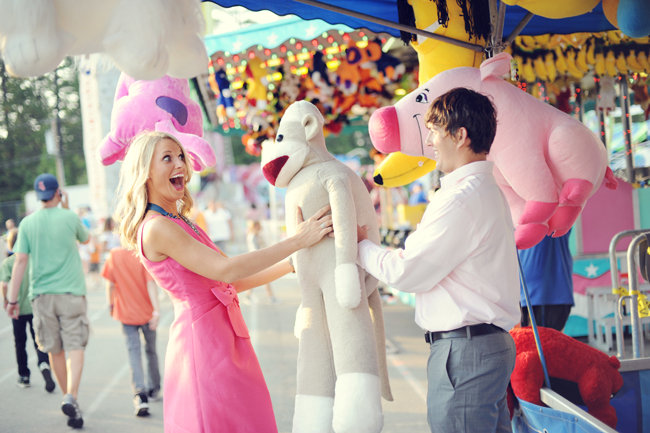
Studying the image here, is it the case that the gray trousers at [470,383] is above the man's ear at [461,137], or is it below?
below

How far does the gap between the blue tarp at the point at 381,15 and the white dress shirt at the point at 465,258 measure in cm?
169

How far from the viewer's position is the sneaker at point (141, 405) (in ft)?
15.8

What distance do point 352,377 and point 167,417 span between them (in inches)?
28.8

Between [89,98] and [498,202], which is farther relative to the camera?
[89,98]

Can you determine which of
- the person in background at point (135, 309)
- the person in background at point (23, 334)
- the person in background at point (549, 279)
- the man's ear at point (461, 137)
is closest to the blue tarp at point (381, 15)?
the person in background at point (549, 279)

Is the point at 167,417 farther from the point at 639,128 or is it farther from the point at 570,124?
the point at 639,128

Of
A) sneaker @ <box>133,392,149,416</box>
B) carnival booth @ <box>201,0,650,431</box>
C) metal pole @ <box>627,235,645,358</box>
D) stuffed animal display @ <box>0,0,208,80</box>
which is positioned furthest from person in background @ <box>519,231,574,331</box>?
sneaker @ <box>133,392,149,416</box>

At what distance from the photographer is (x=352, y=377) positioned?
2281 millimetres

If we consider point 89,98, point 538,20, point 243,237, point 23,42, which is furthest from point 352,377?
point 243,237

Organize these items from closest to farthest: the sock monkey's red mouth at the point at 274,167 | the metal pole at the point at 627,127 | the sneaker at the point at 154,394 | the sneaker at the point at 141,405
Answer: the sock monkey's red mouth at the point at 274,167
the sneaker at the point at 141,405
the sneaker at the point at 154,394
the metal pole at the point at 627,127

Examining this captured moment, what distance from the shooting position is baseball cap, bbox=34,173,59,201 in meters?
4.96

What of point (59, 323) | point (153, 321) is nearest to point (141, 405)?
point (153, 321)

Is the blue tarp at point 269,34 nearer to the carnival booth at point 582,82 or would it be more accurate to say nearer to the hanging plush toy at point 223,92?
the hanging plush toy at point 223,92

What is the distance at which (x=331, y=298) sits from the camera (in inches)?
93.6
